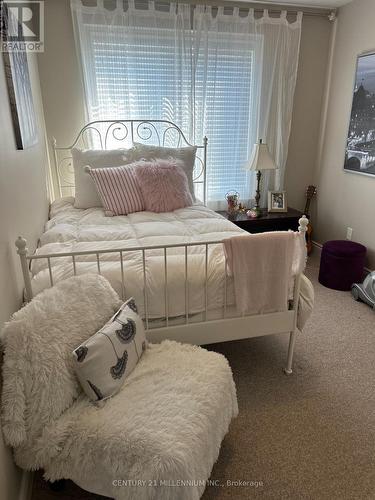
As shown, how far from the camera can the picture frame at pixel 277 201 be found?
3.49m

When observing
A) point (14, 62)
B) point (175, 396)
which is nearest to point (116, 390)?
point (175, 396)

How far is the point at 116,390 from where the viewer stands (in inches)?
51.3

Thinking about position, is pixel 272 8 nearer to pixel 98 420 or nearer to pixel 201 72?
pixel 201 72

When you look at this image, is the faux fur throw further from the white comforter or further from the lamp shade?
the lamp shade

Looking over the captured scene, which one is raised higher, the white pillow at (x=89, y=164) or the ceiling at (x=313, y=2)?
the ceiling at (x=313, y=2)

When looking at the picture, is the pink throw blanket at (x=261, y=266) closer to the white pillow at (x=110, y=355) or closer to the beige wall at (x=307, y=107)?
the white pillow at (x=110, y=355)

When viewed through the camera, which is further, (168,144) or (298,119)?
(298,119)

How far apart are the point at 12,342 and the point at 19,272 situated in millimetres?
528

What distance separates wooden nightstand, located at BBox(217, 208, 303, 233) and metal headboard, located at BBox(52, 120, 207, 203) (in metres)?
0.53

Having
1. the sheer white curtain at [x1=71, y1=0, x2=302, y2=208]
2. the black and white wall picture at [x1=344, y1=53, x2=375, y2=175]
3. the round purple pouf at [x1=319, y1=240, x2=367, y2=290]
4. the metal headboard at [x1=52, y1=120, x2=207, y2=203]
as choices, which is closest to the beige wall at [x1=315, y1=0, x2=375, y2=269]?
the black and white wall picture at [x1=344, y1=53, x2=375, y2=175]

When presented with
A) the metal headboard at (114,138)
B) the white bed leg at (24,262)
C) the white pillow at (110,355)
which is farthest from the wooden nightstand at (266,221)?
the white bed leg at (24,262)

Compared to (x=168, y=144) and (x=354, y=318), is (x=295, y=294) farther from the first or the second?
(x=168, y=144)

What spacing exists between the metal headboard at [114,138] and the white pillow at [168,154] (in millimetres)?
255

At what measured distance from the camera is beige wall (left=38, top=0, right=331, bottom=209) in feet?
9.50
